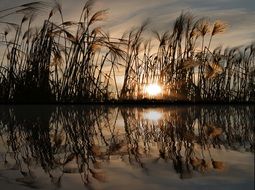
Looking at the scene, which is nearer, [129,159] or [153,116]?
[129,159]

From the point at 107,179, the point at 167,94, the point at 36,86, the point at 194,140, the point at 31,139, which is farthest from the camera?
the point at 167,94

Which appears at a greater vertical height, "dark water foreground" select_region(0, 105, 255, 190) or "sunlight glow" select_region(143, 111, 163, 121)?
"sunlight glow" select_region(143, 111, 163, 121)

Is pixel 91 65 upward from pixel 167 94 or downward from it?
upward

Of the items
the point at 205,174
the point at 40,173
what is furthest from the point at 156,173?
the point at 40,173

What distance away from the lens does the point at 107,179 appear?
37.8 inches

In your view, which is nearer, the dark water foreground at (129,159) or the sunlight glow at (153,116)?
the dark water foreground at (129,159)

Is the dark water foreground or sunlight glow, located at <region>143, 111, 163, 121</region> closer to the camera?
the dark water foreground

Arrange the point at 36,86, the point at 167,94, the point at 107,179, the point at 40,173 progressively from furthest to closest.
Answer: the point at 167,94 < the point at 36,86 < the point at 40,173 < the point at 107,179

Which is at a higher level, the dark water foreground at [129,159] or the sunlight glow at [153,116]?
the sunlight glow at [153,116]

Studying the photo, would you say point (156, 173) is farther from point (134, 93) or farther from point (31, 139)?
point (134, 93)

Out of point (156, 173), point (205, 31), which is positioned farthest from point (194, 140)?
point (205, 31)

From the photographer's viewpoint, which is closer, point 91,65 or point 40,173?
point 40,173

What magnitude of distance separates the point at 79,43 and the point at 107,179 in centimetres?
461

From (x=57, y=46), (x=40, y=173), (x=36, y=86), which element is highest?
(x=57, y=46)
